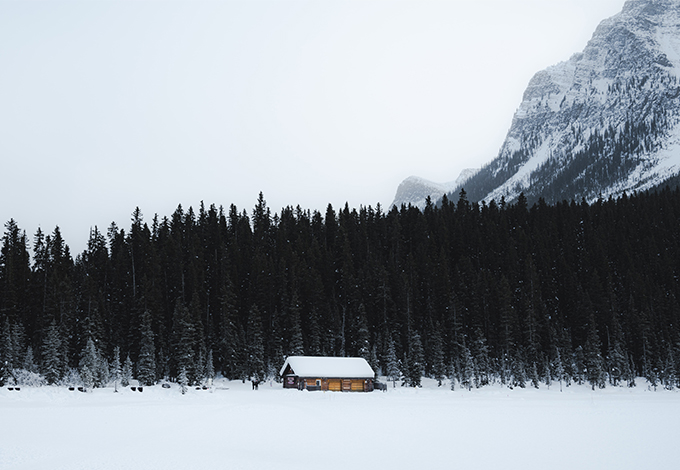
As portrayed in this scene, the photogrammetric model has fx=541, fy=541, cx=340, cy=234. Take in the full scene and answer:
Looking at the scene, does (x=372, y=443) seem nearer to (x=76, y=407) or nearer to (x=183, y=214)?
(x=76, y=407)

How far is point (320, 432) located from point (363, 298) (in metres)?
57.3

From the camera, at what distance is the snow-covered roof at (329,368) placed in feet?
211

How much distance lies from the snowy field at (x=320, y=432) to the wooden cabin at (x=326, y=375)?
486 inches

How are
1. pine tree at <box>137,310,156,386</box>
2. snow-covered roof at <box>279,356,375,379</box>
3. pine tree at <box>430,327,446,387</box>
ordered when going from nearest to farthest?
pine tree at <box>137,310,156,386</box> → snow-covered roof at <box>279,356,375,379</box> → pine tree at <box>430,327,446,387</box>

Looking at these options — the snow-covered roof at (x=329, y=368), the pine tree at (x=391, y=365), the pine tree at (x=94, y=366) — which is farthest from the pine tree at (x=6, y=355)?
the pine tree at (x=391, y=365)

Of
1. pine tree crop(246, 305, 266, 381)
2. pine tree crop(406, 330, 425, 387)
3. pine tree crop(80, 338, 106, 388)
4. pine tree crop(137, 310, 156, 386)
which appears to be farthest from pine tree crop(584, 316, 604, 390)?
pine tree crop(80, 338, 106, 388)

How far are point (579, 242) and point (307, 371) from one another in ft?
227

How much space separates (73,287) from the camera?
83.6 m

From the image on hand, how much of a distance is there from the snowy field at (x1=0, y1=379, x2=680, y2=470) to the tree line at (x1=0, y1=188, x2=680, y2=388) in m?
19.8

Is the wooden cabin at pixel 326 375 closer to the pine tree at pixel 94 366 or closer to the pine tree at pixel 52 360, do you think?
the pine tree at pixel 94 366

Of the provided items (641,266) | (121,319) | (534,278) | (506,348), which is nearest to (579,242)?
(641,266)

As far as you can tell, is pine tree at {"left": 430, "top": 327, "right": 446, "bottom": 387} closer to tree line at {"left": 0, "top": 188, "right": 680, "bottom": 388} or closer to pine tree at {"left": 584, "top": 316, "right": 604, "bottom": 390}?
tree line at {"left": 0, "top": 188, "right": 680, "bottom": 388}

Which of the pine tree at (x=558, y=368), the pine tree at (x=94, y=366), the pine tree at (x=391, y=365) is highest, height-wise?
the pine tree at (x=94, y=366)

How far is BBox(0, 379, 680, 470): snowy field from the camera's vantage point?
24.5 m
